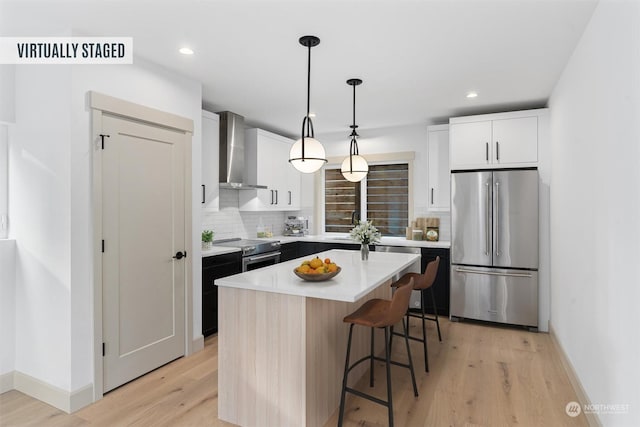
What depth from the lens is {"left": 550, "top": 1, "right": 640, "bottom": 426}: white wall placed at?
1.69 m

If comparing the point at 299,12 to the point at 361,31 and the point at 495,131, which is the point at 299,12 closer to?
the point at 361,31

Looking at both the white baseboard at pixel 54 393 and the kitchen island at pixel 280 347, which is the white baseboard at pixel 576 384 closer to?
the kitchen island at pixel 280 347

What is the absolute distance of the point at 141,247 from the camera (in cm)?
303

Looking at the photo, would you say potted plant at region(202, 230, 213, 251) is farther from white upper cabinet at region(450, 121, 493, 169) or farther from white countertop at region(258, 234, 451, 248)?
white upper cabinet at region(450, 121, 493, 169)

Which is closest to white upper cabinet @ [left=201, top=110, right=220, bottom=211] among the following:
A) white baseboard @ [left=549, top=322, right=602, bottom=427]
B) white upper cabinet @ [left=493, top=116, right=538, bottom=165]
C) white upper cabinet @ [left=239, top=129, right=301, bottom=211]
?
white upper cabinet @ [left=239, top=129, right=301, bottom=211]

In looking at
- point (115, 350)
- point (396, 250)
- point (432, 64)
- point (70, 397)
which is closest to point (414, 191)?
point (396, 250)

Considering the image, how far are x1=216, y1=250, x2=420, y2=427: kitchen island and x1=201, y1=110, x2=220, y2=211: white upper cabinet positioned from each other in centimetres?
209

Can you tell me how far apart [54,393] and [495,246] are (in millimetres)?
4327

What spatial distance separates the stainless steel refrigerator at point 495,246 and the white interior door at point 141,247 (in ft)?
10.3

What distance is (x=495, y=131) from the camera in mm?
4445

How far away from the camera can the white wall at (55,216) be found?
2551 millimetres

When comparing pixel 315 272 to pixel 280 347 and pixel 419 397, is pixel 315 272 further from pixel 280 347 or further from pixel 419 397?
pixel 419 397

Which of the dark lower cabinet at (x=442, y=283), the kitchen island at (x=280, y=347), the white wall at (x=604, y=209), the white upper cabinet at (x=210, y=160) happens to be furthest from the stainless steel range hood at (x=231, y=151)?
the white wall at (x=604, y=209)

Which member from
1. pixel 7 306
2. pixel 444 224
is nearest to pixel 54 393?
pixel 7 306
